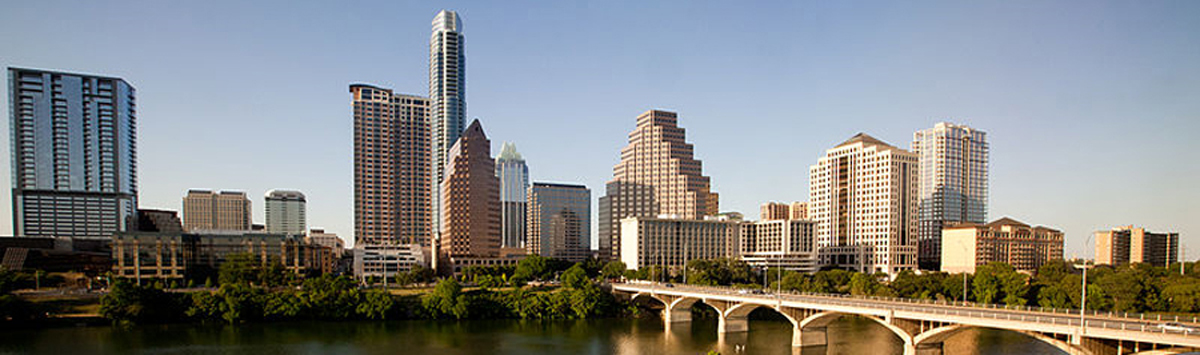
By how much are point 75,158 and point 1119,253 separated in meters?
262

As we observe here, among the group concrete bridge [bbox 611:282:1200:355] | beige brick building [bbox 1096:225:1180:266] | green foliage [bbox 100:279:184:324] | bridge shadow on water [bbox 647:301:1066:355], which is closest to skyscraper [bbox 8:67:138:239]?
green foliage [bbox 100:279:184:324]

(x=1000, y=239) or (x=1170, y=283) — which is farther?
(x=1000, y=239)

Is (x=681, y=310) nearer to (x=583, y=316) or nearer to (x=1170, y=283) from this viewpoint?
(x=583, y=316)

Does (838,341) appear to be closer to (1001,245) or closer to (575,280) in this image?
(575,280)

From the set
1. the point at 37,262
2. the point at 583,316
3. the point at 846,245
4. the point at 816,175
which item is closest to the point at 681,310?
the point at 583,316

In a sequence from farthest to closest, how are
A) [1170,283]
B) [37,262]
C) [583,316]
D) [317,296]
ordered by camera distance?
[37,262], [583,316], [317,296], [1170,283]

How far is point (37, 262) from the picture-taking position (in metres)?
112

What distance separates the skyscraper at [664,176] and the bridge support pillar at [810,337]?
4325 inches

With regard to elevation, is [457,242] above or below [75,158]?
below

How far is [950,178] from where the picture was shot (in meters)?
184

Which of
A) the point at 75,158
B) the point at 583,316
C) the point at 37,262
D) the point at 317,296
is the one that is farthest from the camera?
the point at 75,158

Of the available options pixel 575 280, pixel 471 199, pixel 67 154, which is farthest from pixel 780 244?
pixel 67 154

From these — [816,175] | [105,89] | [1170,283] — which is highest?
[105,89]

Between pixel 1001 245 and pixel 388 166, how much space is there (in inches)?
6200
